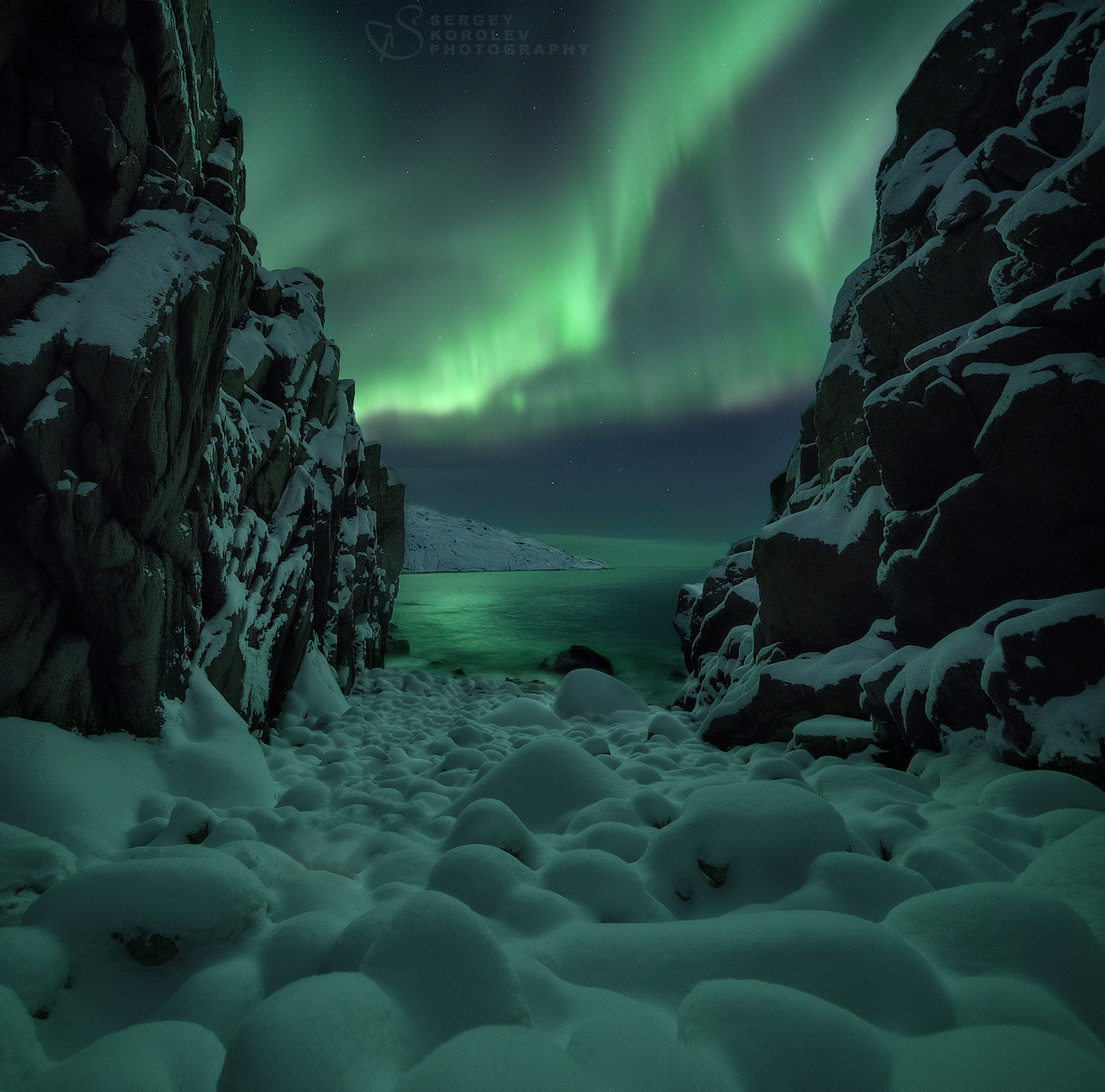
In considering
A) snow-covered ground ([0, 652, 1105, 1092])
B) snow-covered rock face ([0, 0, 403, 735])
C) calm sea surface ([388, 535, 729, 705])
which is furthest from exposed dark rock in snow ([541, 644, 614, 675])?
snow-covered ground ([0, 652, 1105, 1092])

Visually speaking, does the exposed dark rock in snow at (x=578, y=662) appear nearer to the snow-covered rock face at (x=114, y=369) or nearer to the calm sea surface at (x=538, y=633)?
the calm sea surface at (x=538, y=633)

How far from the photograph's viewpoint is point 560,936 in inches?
91.5

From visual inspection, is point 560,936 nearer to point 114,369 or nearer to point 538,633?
point 114,369

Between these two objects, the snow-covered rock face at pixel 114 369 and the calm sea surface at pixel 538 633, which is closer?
the snow-covered rock face at pixel 114 369

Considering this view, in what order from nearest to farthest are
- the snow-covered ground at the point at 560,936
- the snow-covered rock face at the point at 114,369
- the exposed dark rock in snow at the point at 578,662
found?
1. the snow-covered ground at the point at 560,936
2. the snow-covered rock face at the point at 114,369
3. the exposed dark rock in snow at the point at 578,662

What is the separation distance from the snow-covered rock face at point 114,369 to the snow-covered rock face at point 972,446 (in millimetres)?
6809

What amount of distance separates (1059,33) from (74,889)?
12.8 m

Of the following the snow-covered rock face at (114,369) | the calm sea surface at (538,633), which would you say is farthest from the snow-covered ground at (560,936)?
the calm sea surface at (538,633)

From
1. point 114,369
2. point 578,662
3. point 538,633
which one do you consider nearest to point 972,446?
point 114,369

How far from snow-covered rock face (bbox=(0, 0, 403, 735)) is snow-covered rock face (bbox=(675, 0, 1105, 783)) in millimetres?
6809

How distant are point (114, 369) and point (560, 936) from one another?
18.2 feet

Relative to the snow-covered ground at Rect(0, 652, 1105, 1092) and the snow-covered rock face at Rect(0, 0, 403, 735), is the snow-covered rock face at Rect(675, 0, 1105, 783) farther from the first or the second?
the snow-covered rock face at Rect(0, 0, 403, 735)

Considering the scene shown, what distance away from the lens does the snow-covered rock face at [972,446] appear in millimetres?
4512

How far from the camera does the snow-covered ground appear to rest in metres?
1.48
